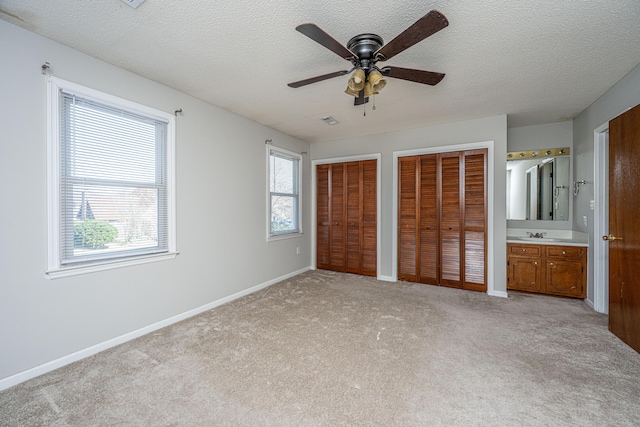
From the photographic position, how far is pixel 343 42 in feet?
7.09

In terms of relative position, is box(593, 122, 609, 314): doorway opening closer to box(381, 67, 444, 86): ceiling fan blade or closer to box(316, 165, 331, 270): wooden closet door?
box(381, 67, 444, 86): ceiling fan blade

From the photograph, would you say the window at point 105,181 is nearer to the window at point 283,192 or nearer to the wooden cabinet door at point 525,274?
the window at point 283,192

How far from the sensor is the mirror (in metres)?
4.12

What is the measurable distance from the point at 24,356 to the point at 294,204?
372 centimetres

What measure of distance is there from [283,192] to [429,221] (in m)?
2.48

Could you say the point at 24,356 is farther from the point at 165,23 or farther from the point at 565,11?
the point at 565,11

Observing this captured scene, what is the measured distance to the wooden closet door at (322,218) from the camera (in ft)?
17.2

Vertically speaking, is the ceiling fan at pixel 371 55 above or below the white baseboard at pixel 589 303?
above

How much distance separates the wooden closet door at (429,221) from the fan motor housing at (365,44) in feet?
8.78

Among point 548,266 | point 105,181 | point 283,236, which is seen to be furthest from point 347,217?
point 105,181

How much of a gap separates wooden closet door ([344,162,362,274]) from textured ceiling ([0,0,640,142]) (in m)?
1.68

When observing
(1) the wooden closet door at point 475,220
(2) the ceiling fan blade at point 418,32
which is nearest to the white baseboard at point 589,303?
(1) the wooden closet door at point 475,220

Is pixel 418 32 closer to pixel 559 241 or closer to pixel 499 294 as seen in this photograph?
pixel 499 294

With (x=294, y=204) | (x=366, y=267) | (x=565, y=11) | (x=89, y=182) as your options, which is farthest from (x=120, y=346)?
(x=565, y=11)
